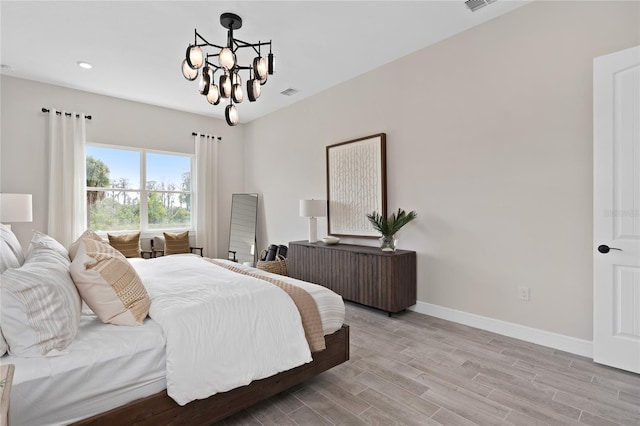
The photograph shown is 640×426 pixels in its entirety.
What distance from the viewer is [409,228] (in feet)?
12.4

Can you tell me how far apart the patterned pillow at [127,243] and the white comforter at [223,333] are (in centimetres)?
314

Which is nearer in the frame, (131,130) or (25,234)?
(25,234)

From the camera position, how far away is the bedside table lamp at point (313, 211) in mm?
4527

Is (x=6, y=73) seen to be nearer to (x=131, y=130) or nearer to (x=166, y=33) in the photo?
(x=131, y=130)

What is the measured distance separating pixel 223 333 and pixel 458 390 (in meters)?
1.59

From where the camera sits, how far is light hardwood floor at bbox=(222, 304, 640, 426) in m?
1.84

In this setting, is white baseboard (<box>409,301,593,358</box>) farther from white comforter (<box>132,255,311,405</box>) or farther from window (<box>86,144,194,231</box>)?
window (<box>86,144,194,231</box>)

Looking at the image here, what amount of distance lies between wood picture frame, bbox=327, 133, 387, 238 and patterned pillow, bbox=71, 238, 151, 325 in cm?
295

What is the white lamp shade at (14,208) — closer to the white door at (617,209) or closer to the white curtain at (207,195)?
the white curtain at (207,195)

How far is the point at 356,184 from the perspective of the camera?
14.3 ft

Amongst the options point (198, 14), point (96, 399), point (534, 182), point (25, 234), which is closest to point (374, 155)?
point (534, 182)

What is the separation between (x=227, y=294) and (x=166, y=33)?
287 cm

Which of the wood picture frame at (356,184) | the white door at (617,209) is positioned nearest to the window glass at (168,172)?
the wood picture frame at (356,184)

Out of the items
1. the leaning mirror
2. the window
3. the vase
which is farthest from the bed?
the leaning mirror
